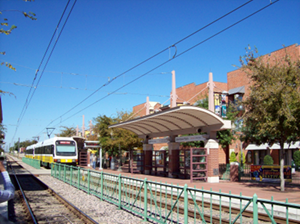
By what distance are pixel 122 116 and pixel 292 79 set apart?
2474cm

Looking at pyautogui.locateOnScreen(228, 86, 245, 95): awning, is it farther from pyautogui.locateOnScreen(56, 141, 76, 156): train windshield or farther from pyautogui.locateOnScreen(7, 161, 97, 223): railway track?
pyautogui.locateOnScreen(7, 161, 97, 223): railway track

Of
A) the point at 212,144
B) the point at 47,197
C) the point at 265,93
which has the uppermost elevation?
the point at 265,93

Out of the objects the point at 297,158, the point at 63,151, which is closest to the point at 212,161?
the point at 297,158

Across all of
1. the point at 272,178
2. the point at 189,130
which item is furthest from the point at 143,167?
the point at 272,178

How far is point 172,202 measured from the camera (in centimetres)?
793

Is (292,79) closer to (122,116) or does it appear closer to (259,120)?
(259,120)

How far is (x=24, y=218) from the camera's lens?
9758 mm

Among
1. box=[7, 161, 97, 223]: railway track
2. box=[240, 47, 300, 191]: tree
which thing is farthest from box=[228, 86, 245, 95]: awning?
box=[7, 161, 97, 223]: railway track

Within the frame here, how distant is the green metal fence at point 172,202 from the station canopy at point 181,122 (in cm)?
563

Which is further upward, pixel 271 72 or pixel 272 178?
pixel 271 72

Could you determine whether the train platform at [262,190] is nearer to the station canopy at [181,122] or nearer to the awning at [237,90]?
the station canopy at [181,122]

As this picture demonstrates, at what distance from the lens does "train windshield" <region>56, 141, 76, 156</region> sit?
3028 centimetres

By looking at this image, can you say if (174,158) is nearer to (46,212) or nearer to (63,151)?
(46,212)

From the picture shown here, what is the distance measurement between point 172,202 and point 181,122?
37.7 feet
